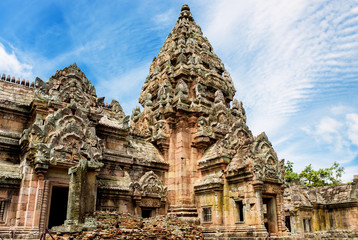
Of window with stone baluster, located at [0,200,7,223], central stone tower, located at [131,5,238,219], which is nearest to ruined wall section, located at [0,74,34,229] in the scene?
window with stone baluster, located at [0,200,7,223]

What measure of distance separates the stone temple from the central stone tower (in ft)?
0.21

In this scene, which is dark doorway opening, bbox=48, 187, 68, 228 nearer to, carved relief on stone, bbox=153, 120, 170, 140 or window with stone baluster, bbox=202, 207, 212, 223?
carved relief on stone, bbox=153, 120, 170, 140

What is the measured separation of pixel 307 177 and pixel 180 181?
29709mm

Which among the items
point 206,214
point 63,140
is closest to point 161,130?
point 206,214

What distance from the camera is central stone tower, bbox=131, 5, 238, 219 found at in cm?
1647

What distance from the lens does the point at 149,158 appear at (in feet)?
54.3

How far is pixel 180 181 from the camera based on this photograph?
1611 centimetres

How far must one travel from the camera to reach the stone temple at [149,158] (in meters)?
11.5

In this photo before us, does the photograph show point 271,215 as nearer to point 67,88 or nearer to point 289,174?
point 67,88

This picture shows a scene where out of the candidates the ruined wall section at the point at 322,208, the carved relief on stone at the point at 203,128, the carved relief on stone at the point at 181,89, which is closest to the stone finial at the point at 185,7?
the carved relief on stone at the point at 181,89

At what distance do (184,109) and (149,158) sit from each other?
336 centimetres

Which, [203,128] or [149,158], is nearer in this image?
[149,158]

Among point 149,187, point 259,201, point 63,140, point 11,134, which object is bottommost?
point 259,201

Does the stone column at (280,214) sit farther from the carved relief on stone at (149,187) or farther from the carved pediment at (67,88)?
the carved pediment at (67,88)
